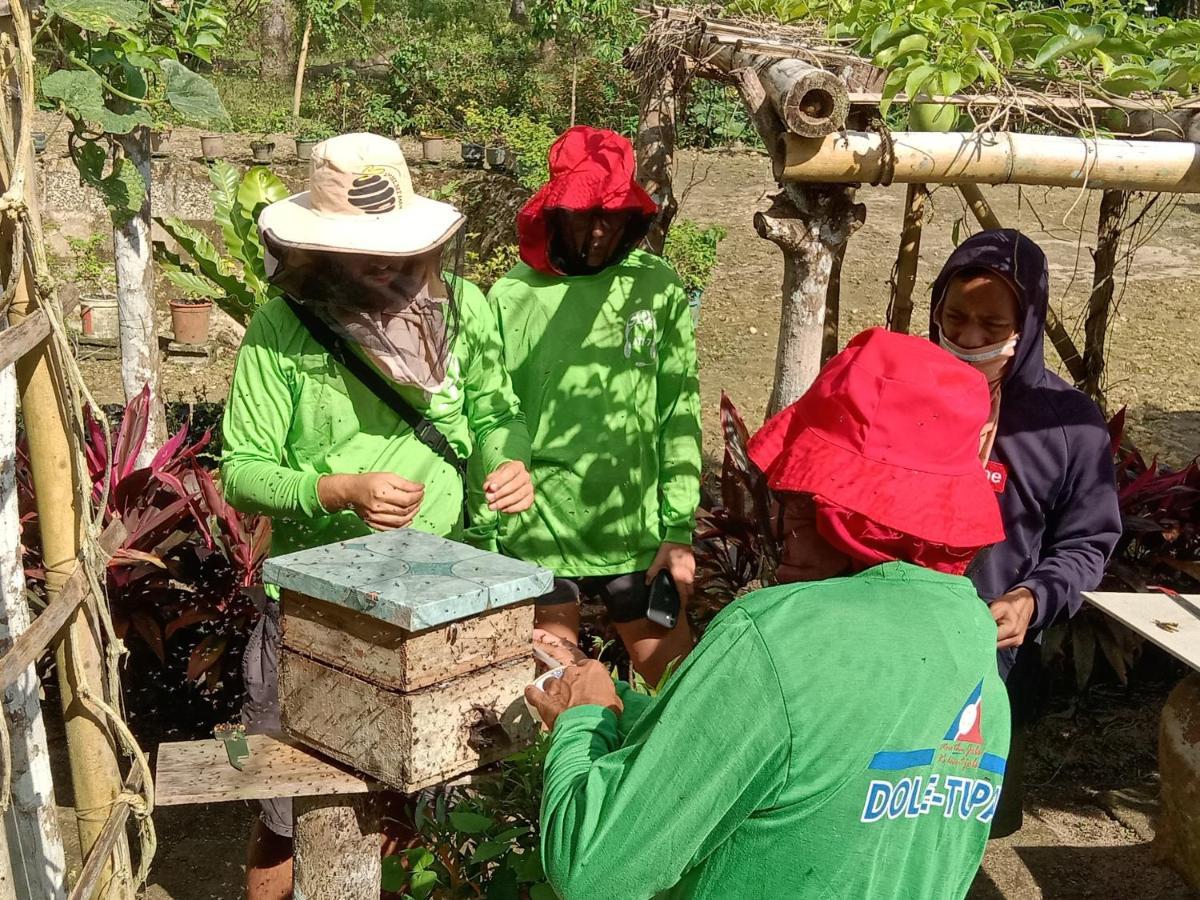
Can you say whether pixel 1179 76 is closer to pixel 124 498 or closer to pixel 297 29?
pixel 124 498

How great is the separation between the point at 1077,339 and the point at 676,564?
7.50 m

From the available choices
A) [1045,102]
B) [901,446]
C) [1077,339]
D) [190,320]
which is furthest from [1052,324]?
[190,320]

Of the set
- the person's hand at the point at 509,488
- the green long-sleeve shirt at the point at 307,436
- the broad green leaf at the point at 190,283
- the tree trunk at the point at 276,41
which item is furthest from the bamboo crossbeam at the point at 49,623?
the tree trunk at the point at 276,41

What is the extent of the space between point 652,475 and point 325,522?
3.78 feet

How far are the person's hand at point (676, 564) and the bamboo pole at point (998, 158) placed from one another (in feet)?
3.74

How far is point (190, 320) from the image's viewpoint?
37.6 feet

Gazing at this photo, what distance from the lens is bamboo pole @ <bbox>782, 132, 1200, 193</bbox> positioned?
125 inches

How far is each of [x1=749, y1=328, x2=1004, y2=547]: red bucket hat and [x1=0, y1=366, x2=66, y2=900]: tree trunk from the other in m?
1.56

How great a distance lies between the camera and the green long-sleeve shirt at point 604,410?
3.44 m

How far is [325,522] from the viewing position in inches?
108

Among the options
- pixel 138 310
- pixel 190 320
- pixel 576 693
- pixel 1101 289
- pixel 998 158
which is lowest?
pixel 190 320

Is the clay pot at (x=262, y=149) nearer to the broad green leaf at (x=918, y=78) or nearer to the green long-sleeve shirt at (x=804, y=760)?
the broad green leaf at (x=918, y=78)

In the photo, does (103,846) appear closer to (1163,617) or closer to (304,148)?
(1163,617)

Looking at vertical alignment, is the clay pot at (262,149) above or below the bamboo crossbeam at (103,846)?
below
